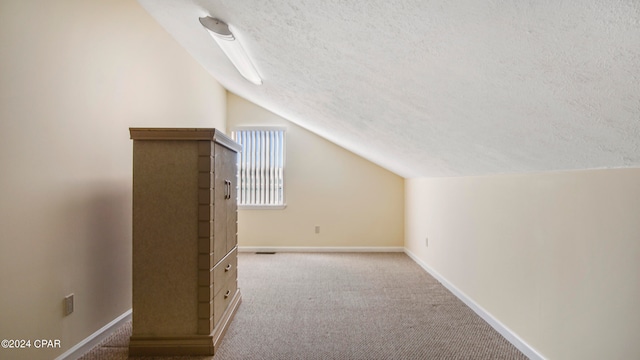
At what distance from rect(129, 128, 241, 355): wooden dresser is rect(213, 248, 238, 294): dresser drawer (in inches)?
5.3

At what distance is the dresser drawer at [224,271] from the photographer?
2.13m

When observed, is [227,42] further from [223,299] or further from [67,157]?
[223,299]

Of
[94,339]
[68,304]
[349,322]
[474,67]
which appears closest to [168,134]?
[68,304]

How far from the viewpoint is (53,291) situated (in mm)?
1797

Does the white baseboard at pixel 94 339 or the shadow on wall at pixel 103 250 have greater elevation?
the shadow on wall at pixel 103 250

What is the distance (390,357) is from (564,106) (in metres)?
1.70

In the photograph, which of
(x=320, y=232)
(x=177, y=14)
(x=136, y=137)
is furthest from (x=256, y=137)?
(x=136, y=137)

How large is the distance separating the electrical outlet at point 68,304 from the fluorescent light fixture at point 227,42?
191 centimetres

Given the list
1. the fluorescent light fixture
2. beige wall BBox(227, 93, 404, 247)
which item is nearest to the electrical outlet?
the fluorescent light fixture

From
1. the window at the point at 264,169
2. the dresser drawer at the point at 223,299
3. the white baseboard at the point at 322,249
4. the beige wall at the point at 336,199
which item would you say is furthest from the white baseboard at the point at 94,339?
the beige wall at the point at 336,199

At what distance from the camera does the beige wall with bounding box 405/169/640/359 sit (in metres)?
1.33

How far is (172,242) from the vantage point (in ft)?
6.54

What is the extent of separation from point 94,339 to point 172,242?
2.94ft

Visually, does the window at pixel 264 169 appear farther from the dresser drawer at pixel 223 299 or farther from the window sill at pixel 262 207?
the dresser drawer at pixel 223 299
